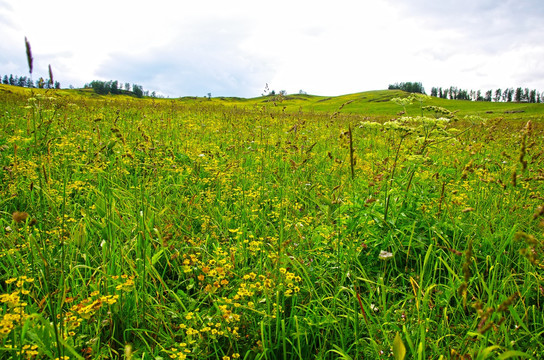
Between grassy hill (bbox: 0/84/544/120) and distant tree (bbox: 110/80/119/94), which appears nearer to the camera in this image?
grassy hill (bbox: 0/84/544/120)

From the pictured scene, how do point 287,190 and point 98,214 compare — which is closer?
point 98,214

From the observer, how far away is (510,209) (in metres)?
2.84

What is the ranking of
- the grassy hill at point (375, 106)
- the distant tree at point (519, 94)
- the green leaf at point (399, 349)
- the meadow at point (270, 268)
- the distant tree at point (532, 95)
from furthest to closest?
1. the distant tree at point (519, 94)
2. the distant tree at point (532, 95)
3. the grassy hill at point (375, 106)
4. the meadow at point (270, 268)
5. the green leaf at point (399, 349)

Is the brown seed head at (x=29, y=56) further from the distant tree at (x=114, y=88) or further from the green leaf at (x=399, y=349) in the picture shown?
the distant tree at (x=114, y=88)

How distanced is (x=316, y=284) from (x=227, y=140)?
4815mm

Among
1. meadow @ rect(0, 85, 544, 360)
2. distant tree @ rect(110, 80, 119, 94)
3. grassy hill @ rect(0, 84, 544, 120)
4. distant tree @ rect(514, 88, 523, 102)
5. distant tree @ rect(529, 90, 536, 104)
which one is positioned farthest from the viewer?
distant tree @ rect(514, 88, 523, 102)

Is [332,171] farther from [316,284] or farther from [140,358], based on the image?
[140,358]

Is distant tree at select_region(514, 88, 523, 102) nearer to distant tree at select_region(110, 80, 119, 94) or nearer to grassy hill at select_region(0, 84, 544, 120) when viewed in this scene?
grassy hill at select_region(0, 84, 544, 120)

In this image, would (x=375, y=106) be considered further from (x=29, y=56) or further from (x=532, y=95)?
(x=532, y=95)

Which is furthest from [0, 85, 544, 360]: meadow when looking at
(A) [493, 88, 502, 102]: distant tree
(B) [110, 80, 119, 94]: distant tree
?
(A) [493, 88, 502, 102]: distant tree

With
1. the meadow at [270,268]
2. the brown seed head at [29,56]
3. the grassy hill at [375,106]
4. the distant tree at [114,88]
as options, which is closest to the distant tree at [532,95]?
the grassy hill at [375,106]

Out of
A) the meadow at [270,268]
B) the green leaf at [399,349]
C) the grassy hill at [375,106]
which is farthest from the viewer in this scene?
the grassy hill at [375,106]

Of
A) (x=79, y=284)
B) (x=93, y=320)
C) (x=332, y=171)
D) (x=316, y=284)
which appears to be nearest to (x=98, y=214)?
(x=79, y=284)

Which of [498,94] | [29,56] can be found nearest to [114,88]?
[29,56]
